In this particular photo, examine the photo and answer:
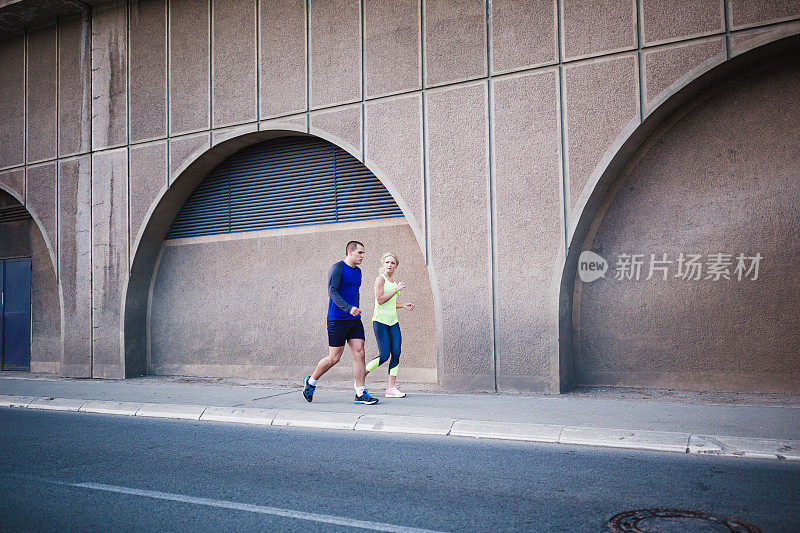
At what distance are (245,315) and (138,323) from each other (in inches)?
89.6

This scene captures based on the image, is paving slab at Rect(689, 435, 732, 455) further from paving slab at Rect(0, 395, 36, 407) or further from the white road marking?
paving slab at Rect(0, 395, 36, 407)

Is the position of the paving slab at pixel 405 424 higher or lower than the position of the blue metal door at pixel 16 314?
lower

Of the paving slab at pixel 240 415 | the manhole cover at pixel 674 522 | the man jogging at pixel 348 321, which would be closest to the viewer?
the manhole cover at pixel 674 522

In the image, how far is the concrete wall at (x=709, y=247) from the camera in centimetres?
849

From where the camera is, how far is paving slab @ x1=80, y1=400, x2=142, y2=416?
888 centimetres

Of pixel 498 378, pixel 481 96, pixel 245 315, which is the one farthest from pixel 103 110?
pixel 498 378

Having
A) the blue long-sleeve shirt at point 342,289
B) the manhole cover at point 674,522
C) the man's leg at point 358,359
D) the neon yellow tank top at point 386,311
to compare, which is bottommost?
the manhole cover at point 674,522

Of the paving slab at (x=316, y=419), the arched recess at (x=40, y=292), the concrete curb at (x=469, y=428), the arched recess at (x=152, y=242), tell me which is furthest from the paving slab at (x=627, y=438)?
the arched recess at (x=40, y=292)

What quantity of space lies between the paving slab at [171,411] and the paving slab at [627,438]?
448cm

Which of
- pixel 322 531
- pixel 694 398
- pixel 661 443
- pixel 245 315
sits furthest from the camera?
pixel 245 315

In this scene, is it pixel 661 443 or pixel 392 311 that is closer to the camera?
pixel 661 443

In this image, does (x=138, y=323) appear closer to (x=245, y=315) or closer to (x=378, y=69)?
(x=245, y=315)

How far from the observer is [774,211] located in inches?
337

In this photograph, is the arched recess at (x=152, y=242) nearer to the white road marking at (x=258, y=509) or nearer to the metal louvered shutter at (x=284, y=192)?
the metal louvered shutter at (x=284, y=192)
